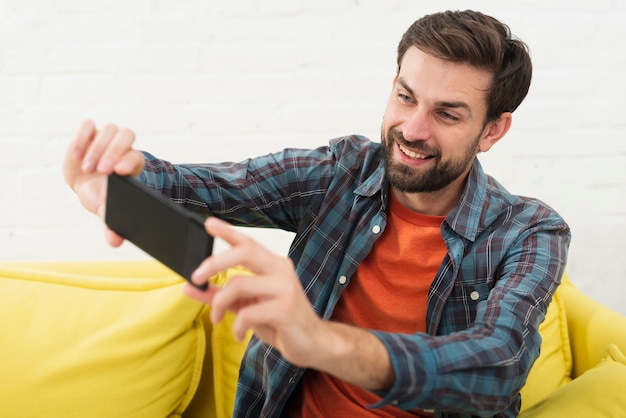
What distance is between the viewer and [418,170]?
4.92ft

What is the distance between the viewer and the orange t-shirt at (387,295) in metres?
1.49

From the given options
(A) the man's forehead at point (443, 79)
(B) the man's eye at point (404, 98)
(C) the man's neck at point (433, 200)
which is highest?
(A) the man's forehead at point (443, 79)

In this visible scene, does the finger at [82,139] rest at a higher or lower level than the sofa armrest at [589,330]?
higher

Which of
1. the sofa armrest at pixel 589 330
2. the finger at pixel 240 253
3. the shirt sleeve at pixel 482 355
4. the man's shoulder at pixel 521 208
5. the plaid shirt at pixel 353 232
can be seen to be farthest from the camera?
the sofa armrest at pixel 589 330

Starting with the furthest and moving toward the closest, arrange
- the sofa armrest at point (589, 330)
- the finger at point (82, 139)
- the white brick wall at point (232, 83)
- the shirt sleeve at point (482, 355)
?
the white brick wall at point (232, 83) → the sofa armrest at point (589, 330) → the finger at point (82, 139) → the shirt sleeve at point (482, 355)

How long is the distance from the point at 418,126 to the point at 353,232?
248 millimetres

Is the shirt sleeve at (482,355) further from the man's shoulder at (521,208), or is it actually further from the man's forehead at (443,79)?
the man's forehead at (443,79)

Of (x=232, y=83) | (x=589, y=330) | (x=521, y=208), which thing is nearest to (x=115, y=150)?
(x=521, y=208)

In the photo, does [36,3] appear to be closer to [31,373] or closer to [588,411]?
[31,373]

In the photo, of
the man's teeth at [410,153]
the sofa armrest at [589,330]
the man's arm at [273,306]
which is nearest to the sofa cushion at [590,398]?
the sofa armrest at [589,330]

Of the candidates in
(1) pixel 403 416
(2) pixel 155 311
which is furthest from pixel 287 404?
(2) pixel 155 311

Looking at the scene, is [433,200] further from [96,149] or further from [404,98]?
[96,149]

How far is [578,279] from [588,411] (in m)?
1.07

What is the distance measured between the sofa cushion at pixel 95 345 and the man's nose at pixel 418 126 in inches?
23.4
